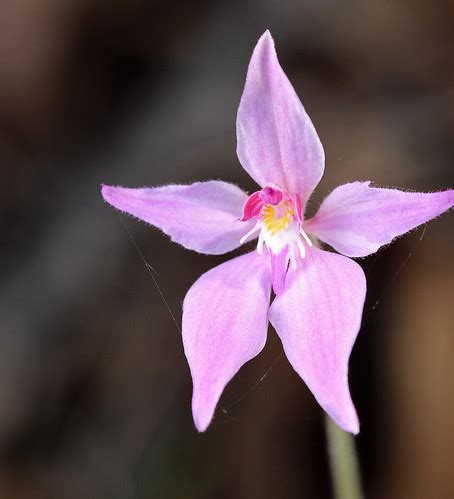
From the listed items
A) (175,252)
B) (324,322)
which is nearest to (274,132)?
(324,322)

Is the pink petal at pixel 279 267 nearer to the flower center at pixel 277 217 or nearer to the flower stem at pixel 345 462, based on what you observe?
the flower center at pixel 277 217

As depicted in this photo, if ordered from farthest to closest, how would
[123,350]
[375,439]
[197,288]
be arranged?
[123,350] → [375,439] → [197,288]

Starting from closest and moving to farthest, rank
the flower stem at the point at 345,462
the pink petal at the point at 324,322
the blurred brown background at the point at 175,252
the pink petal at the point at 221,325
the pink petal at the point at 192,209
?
the pink petal at the point at 324,322, the pink petal at the point at 221,325, the pink petal at the point at 192,209, the flower stem at the point at 345,462, the blurred brown background at the point at 175,252

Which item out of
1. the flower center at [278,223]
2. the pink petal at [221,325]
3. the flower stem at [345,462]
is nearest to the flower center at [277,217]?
the flower center at [278,223]

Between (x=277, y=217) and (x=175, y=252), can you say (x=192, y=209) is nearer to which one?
(x=277, y=217)

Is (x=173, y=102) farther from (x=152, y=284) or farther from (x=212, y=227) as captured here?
(x=212, y=227)

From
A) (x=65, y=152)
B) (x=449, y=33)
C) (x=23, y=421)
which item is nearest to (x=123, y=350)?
(x=23, y=421)
